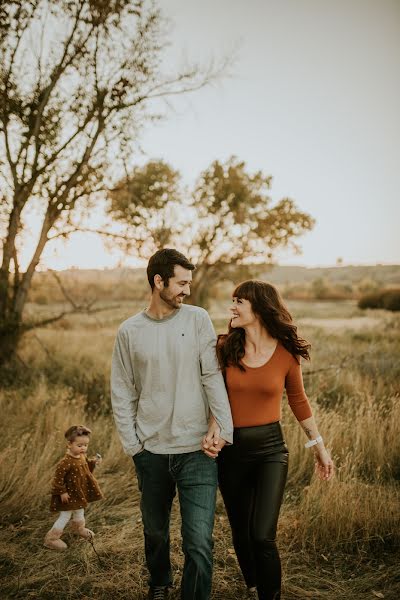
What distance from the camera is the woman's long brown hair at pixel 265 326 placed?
109 inches

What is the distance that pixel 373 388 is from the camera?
8078mm

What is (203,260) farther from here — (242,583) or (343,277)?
(343,277)

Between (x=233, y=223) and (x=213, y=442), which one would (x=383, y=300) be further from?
(x=213, y=442)

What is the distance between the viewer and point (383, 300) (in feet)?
77.1

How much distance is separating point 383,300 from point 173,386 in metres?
23.1

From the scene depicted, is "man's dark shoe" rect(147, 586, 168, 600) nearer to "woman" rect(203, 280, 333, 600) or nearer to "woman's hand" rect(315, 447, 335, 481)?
"woman" rect(203, 280, 333, 600)

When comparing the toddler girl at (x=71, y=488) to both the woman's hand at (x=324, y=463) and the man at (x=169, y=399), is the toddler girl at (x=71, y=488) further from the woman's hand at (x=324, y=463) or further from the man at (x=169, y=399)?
the woman's hand at (x=324, y=463)

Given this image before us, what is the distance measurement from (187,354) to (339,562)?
2292mm

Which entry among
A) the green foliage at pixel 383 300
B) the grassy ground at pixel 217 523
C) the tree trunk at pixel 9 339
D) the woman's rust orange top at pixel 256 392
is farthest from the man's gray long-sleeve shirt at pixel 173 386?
the green foliage at pixel 383 300

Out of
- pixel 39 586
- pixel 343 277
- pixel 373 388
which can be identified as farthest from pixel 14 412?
pixel 343 277

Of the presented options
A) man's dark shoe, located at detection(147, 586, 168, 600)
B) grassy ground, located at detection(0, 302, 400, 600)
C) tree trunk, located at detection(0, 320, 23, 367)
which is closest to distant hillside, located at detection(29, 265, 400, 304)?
tree trunk, located at detection(0, 320, 23, 367)

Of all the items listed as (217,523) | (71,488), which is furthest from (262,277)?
(71,488)

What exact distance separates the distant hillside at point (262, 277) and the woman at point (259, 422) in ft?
12.0

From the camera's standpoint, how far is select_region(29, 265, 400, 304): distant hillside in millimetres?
8492
